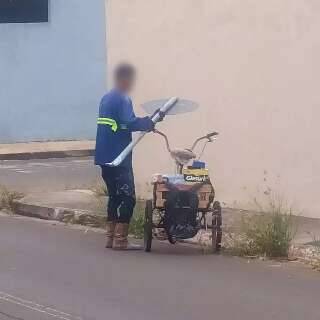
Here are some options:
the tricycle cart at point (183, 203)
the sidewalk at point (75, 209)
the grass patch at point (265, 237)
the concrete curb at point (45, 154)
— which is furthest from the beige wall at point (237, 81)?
the concrete curb at point (45, 154)

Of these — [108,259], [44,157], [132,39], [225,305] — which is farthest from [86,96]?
[225,305]

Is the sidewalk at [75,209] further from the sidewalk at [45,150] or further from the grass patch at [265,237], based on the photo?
the sidewalk at [45,150]

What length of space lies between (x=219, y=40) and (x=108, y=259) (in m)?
4.12

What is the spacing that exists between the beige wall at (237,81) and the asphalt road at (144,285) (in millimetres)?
2241

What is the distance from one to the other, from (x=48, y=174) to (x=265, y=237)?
9.89 metres

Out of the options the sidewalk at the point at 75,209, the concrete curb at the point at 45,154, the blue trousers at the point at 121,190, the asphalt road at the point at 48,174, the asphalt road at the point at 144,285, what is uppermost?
the blue trousers at the point at 121,190

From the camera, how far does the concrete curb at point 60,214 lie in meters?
12.0

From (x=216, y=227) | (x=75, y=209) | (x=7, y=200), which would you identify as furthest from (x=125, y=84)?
(x=7, y=200)

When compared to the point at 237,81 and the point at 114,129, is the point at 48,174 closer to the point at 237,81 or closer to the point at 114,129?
the point at 237,81

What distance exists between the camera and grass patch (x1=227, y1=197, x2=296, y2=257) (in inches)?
376

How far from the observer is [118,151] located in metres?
9.81

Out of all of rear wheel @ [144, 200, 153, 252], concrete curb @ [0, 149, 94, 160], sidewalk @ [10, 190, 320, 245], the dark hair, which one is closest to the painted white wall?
concrete curb @ [0, 149, 94, 160]

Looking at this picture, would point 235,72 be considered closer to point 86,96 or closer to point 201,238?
point 201,238

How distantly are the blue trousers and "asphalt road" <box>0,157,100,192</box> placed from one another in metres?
5.58
